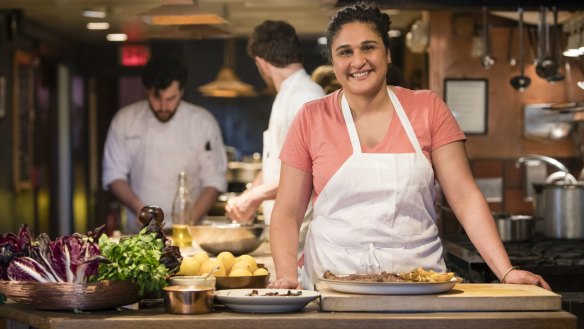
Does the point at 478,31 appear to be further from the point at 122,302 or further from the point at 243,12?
the point at 122,302

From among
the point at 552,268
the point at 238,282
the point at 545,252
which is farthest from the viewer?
the point at 545,252

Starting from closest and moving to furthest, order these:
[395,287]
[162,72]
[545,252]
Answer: [395,287]
[545,252]
[162,72]

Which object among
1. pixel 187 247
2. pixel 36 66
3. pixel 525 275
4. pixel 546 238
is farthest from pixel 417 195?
pixel 36 66

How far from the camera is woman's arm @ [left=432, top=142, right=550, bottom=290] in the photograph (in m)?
3.11

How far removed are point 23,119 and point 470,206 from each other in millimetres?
8984

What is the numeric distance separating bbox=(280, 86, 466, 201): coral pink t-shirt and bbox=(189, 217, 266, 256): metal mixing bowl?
1256 mm

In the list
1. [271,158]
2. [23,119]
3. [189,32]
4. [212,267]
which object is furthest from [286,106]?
[23,119]

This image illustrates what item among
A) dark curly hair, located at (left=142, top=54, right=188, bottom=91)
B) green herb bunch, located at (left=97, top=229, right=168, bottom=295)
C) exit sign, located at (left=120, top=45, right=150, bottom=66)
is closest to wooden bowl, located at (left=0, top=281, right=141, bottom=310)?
green herb bunch, located at (left=97, top=229, right=168, bottom=295)

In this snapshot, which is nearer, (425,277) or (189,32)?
(425,277)

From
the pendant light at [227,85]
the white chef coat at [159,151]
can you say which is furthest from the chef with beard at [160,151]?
the pendant light at [227,85]

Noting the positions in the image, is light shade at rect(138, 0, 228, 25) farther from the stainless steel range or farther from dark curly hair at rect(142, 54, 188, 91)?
the stainless steel range

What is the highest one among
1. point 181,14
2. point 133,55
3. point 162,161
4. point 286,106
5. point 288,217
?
point 133,55

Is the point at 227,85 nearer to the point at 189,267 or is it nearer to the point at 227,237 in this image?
the point at 227,237

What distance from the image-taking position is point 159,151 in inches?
256
